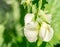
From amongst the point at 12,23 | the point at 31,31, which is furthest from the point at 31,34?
the point at 12,23

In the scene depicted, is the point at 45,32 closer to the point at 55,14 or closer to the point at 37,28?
the point at 37,28

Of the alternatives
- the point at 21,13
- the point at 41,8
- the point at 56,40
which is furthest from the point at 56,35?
the point at 21,13

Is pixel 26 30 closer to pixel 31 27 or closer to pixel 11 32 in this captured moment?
pixel 31 27

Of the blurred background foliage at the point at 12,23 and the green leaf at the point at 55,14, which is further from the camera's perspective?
the blurred background foliage at the point at 12,23

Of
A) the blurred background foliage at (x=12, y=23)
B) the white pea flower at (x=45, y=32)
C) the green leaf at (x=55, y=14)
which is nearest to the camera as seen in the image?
the white pea flower at (x=45, y=32)

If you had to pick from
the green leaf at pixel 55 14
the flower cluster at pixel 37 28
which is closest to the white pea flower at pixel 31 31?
the flower cluster at pixel 37 28

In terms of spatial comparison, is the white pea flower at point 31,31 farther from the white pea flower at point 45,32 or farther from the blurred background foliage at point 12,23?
the blurred background foliage at point 12,23
